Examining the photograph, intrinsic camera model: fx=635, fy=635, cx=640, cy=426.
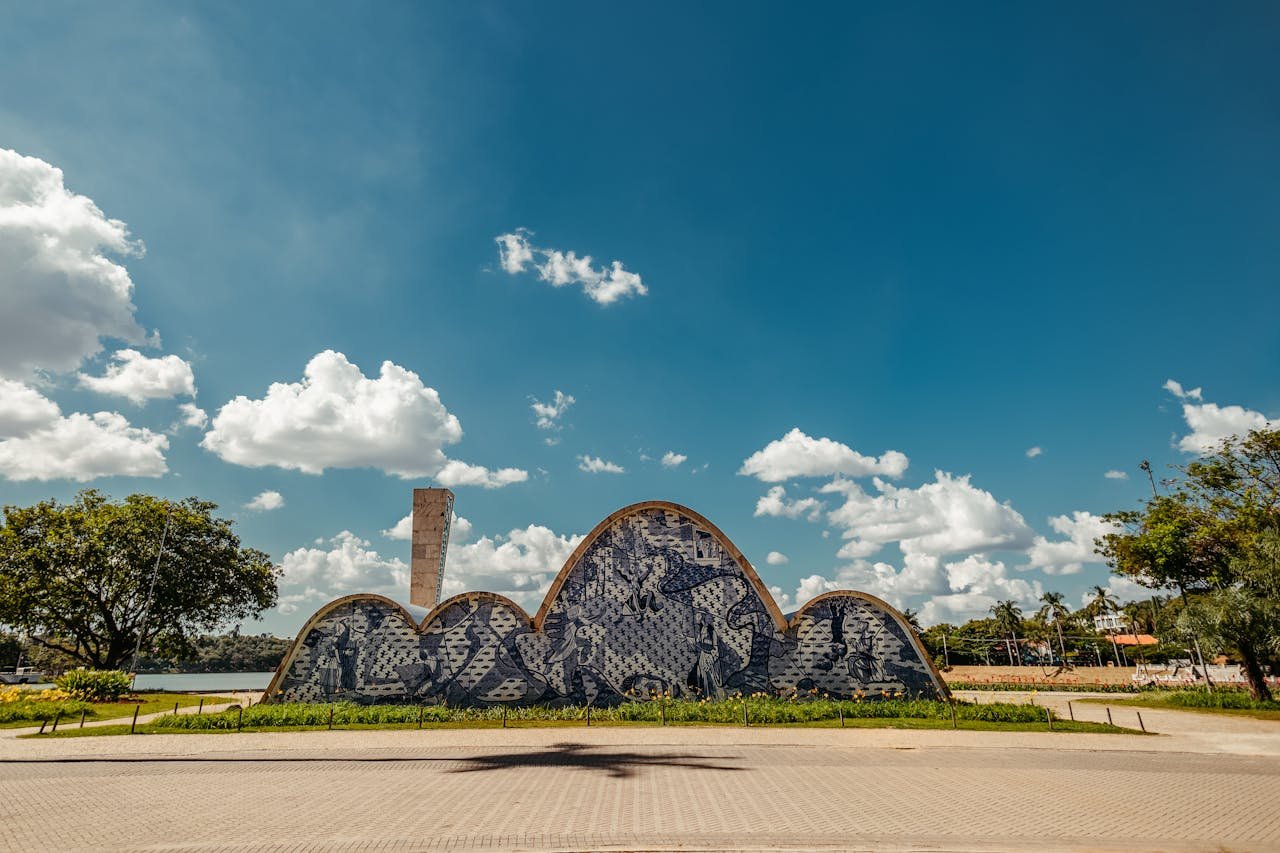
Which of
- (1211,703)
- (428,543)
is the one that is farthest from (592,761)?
(1211,703)

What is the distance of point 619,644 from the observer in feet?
71.0

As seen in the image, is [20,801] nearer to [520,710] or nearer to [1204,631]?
[520,710]

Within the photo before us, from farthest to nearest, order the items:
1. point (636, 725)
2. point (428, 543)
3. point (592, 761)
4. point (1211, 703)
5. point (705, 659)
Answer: point (428, 543) < point (1211, 703) < point (705, 659) < point (636, 725) < point (592, 761)

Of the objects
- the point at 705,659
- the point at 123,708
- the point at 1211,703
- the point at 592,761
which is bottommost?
the point at 1211,703

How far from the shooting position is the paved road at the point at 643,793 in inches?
312

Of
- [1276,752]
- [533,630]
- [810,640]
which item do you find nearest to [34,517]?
[533,630]

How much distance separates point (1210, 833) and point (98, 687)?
112 feet

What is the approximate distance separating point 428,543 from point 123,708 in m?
12.4

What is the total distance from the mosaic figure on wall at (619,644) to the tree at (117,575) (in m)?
18.6

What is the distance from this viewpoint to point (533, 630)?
2181cm

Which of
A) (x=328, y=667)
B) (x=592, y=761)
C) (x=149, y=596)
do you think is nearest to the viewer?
(x=592, y=761)

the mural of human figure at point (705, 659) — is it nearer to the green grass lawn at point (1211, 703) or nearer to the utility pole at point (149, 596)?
the green grass lawn at point (1211, 703)

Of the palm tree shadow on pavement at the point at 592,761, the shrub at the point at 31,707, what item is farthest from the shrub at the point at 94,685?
the palm tree shadow on pavement at the point at 592,761

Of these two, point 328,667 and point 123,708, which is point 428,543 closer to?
point 328,667
